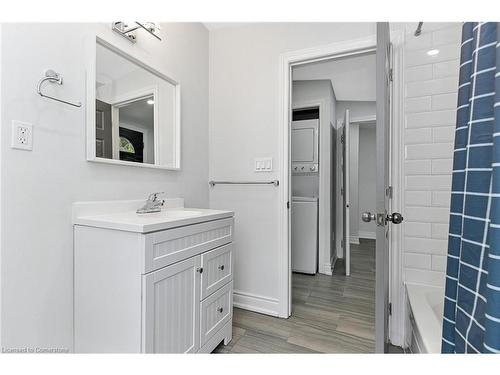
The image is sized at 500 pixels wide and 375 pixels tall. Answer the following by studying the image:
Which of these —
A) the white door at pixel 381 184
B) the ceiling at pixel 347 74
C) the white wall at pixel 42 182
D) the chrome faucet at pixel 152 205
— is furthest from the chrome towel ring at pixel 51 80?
the ceiling at pixel 347 74

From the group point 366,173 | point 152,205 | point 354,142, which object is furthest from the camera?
point 366,173

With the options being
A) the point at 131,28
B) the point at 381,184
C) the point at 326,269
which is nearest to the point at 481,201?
the point at 381,184

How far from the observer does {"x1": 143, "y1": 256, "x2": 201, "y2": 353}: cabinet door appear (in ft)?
3.29

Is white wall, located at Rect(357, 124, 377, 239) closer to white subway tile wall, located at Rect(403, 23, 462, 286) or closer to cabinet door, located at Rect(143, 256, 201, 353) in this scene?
white subway tile wall, located at Rect(403, 23, 462, 286)

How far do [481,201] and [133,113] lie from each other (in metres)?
1.64

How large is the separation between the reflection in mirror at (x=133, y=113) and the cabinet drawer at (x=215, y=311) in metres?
0.93

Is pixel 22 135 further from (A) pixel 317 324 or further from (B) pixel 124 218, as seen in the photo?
(A) pixel 317 324

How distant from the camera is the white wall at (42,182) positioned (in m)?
0.96

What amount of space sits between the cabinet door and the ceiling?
2.13 m

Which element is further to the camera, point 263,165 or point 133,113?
point 263,165

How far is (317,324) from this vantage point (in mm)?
1835

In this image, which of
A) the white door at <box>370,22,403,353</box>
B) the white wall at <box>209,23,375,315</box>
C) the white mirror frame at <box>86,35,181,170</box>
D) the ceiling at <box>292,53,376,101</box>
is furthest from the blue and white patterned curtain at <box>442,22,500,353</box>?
the ceiling at <box>292,53,376,101</box>
